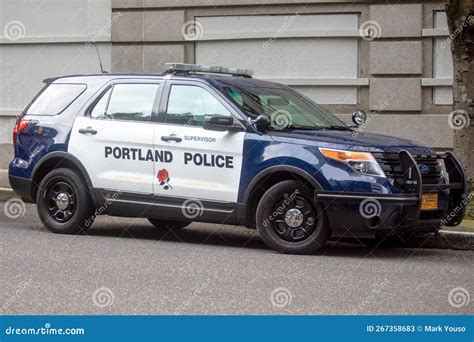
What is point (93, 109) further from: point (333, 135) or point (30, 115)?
point (333, 135)

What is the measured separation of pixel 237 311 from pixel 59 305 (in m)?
1.25

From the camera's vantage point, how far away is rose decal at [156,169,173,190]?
35.8 feet

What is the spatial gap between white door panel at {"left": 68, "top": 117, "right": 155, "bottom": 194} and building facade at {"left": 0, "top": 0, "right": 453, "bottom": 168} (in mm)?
6876

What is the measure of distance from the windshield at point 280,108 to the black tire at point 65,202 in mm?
1949

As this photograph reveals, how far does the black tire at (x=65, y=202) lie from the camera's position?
37.4 ft

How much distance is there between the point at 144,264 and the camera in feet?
31.0

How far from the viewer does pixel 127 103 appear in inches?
446

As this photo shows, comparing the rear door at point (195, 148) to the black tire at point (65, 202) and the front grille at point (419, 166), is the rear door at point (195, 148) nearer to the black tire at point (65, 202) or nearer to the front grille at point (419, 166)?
the black tire at point (65, 202)
